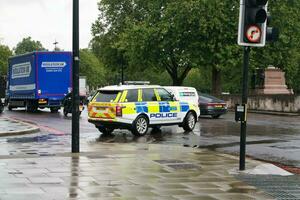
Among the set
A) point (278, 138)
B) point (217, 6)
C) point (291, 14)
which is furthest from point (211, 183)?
point (291, 14)

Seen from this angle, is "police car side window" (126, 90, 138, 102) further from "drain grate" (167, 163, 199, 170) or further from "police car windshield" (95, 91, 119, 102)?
"drain grate" (167, 163, 199, 170)

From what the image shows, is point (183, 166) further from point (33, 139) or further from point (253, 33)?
point (33, 139)

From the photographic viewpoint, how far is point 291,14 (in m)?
44.3

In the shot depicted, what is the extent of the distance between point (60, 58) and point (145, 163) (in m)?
21.5

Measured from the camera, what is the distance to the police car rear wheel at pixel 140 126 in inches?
714

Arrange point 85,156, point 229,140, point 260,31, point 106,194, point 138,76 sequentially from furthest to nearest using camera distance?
point 138,76, point 229,140, point 85,156, point 260,31, point 106,194

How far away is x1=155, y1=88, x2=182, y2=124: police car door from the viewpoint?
19266 mm

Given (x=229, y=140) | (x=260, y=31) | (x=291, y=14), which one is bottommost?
(x=229, y=140)

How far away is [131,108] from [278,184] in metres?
9.48

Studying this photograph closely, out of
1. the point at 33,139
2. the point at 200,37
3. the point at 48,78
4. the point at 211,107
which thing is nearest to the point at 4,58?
the point at 200,37

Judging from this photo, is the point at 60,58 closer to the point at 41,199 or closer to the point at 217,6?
the point at 217,6

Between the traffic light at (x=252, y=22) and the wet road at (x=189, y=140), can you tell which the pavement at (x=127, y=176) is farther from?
the traffic light at (x=252, y=22)

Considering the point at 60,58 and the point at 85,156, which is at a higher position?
the point at 60,58

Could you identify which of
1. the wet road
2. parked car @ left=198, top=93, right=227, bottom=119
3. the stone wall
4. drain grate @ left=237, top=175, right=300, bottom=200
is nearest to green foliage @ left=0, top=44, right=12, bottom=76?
the stone wall
